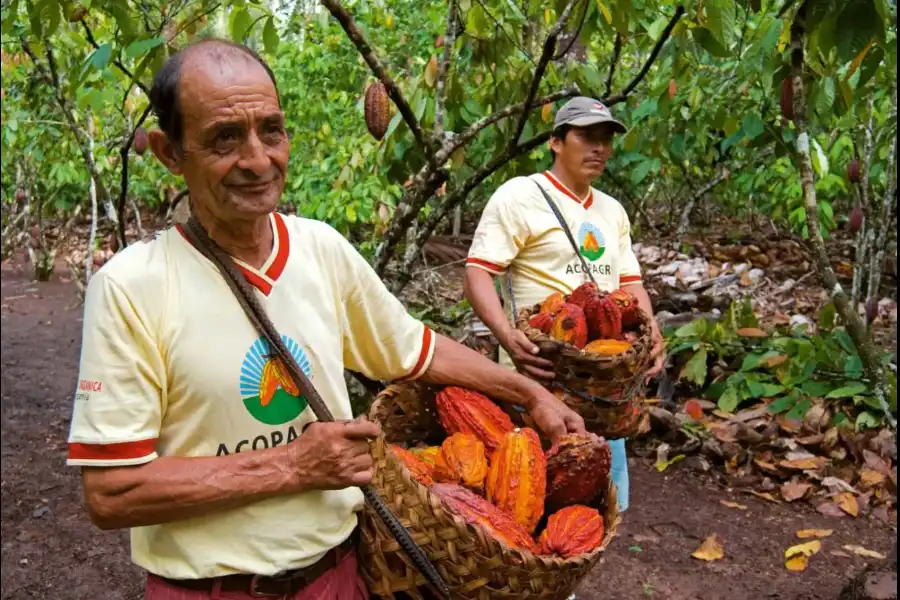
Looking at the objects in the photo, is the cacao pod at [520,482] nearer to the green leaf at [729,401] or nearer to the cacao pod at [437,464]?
the cacao pod at [437,464]

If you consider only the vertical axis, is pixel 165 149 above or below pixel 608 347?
above

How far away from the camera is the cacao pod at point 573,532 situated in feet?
4.38

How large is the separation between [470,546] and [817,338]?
385cm

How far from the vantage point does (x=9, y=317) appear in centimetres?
843

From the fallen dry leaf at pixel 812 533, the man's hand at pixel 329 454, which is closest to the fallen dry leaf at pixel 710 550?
the fallen dry leaf at pixel 812 533

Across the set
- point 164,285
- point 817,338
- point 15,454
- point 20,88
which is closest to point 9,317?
point 20,88

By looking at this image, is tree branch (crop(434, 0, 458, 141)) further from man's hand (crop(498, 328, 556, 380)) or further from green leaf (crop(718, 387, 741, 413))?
green leaf (crop(718, 387, 741, 413))

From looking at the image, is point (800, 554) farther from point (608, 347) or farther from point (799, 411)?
point (608, 347)

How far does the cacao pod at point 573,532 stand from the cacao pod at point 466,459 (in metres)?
0.17

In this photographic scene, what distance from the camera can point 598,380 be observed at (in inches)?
81.7

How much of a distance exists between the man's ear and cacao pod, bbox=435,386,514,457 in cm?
70

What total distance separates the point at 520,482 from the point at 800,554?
228 centimetres

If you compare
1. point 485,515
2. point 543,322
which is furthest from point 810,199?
point 485,515

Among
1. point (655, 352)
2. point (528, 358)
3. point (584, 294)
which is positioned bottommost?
point (655, 352)
